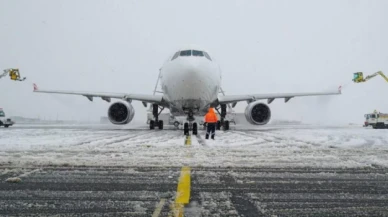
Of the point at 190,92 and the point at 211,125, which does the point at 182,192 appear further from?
the point at 190,92

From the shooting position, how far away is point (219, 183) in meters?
3.93

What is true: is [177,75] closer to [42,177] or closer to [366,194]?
[42,177]

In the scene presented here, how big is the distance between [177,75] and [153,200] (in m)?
12.4

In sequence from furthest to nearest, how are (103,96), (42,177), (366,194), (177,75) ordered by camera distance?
1. (103,96)
2. (177,75)
3. (42,177)
4. (366,194)

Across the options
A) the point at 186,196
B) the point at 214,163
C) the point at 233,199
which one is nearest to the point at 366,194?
the point at 233,199

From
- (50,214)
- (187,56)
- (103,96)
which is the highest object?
(187,56)

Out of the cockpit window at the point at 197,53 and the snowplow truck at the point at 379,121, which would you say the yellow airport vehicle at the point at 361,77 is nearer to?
the snowplow truck at the point at 379,121

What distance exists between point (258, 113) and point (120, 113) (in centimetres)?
751

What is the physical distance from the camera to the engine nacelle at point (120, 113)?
711 inches

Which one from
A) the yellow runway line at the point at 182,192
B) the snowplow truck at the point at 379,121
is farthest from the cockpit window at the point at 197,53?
the snowplow truck at the point at 379,121

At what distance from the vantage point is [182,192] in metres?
3.45

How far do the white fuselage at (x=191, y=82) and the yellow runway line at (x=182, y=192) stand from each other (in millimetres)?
10465

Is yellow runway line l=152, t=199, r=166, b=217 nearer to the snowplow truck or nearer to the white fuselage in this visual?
the white fuselage

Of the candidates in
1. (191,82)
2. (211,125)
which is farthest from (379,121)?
(211,125)
